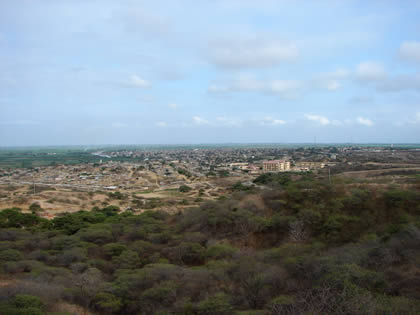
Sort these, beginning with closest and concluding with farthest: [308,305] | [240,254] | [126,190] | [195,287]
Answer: [308,305] → [195,287] → [240,254] → [126,190]

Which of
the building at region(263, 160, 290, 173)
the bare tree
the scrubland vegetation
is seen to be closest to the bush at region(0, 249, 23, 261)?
the scrubland vegetation

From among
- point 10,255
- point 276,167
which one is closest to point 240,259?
point 10,255

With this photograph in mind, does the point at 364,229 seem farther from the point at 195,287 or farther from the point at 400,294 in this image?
the point at 195,287

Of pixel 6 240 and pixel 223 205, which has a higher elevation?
pixel 223 205

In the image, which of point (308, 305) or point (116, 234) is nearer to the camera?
point (308, 305)

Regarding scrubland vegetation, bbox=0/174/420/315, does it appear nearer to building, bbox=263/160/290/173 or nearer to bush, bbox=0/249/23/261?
bush, bbox=0/249/23/261

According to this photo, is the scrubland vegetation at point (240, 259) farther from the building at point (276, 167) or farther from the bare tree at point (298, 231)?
the building at point (276, 167)

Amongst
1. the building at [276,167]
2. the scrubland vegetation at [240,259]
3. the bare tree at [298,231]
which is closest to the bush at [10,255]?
the scrubland vegetation at [240,259]

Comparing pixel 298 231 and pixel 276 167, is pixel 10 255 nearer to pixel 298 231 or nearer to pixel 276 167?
pixel 298 231

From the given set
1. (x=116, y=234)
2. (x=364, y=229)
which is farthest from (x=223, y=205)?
(x=364, y=229)
